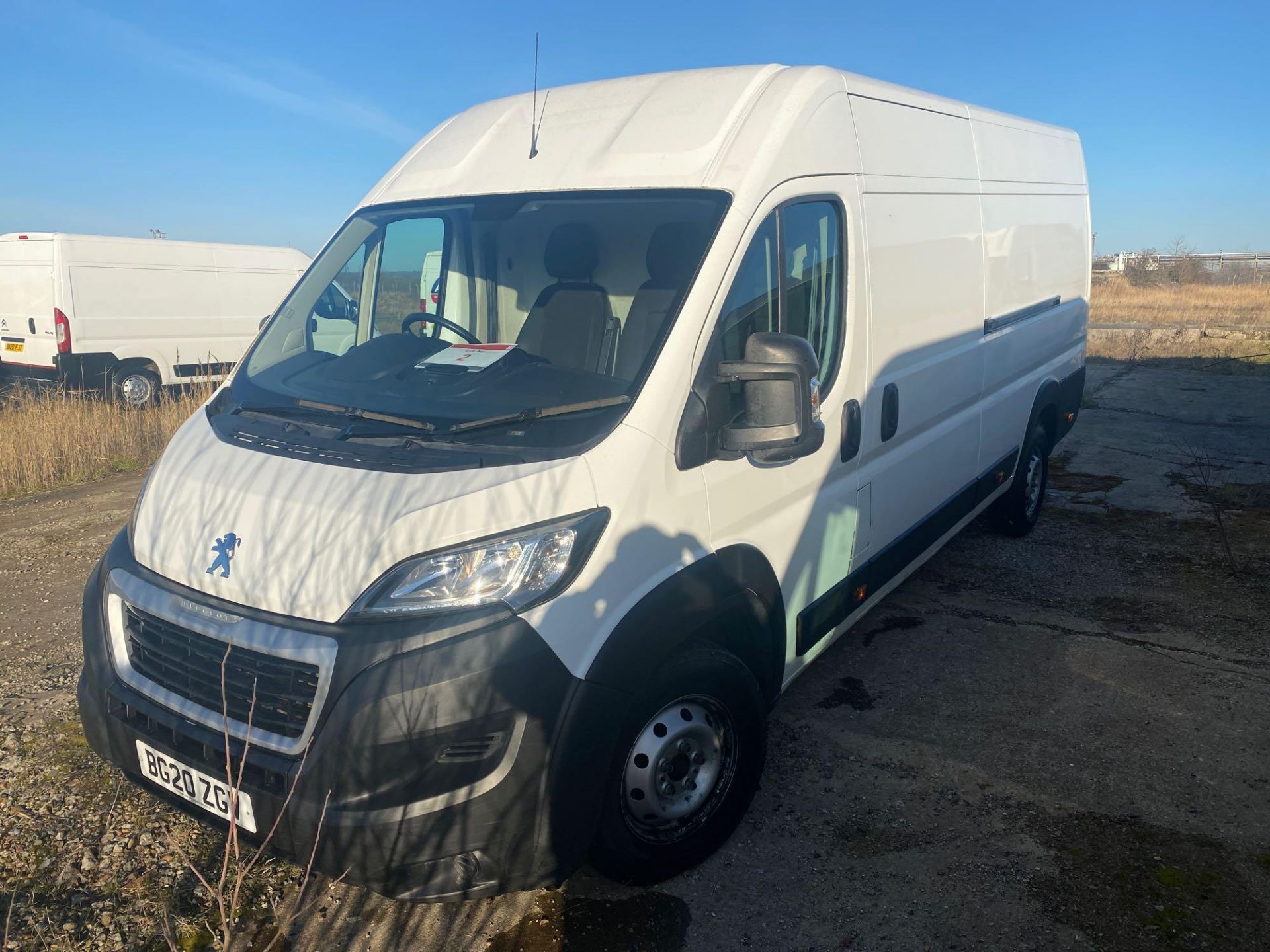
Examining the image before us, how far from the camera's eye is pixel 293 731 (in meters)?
2.29

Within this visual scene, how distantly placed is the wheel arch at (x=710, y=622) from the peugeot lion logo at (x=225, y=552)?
102 cm

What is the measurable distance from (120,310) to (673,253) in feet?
39.9

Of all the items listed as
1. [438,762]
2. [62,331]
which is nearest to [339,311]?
[438,762]

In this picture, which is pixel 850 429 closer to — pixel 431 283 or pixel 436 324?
pixel 436 324

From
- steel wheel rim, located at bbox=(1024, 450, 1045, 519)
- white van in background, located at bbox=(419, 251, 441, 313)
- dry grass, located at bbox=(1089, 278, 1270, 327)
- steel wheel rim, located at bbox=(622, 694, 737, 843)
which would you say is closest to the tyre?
steel wheel rim, located at bbox=(622, 694, 737, 843)

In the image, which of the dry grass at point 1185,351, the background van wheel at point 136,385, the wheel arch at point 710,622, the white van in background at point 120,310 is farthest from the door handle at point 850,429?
the dry grass at point 1185,351

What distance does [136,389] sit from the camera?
13.0 m

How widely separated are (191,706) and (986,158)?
175 inches

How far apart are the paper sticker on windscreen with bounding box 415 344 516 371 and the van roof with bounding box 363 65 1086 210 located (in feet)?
2.01

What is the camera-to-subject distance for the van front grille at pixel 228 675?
228cm

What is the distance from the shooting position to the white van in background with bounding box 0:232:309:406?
39.6 feet

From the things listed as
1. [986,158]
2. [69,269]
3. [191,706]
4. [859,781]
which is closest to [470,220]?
[191,706]

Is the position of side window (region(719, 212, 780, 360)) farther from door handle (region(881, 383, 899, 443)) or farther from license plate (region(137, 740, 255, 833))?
license plate (region(137, 740, 255, 833))

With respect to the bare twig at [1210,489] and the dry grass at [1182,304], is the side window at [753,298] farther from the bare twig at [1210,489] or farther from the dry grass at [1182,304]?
the dry grass at [1182,304]
